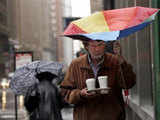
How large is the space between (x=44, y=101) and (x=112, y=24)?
10.3ft

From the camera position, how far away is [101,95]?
4.62 metres

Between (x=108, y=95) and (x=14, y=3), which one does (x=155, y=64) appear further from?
(x=14, y=3)

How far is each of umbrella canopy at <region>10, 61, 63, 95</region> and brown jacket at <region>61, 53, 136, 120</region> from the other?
8.91 feet

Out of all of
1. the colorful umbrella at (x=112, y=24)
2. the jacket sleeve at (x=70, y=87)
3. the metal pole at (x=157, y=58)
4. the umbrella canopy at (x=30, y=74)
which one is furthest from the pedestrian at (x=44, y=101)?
the metal pole at (x=157, y=58)

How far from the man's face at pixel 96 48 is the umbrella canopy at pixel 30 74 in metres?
2.95

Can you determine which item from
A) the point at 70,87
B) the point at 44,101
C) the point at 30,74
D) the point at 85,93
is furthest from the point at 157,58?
the point at 30,74

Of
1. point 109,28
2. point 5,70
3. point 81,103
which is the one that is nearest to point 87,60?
point 81,103

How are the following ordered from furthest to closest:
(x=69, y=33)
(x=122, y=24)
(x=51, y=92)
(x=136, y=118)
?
(x=136, y=118) → (x=51, y=92) → (x=69, y=33) → (x=122, y=24)

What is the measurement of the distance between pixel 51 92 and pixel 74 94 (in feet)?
7.85

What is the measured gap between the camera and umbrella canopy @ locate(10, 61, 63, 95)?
7812mm

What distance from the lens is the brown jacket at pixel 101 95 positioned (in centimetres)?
466

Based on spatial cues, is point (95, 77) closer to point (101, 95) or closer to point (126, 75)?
point (101, 95)

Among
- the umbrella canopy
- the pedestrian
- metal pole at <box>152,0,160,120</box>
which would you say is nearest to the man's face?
metal pole at <box>152,0,160,120</box>

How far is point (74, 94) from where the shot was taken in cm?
469
